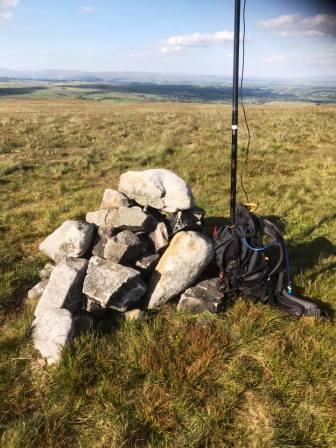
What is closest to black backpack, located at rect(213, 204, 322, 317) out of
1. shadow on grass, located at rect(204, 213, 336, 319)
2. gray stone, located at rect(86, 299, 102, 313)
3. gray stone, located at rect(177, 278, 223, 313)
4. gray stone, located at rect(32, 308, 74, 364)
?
gray stone, located at rect(177, 278, 223, 313)

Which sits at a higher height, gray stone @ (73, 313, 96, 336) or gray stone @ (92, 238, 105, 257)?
gray stone @ (92, 238, 105, 257)

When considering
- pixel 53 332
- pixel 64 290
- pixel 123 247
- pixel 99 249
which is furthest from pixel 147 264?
pixel 53 332

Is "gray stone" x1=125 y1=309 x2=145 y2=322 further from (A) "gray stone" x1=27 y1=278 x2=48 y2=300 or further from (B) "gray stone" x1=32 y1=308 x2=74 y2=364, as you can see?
(A) "gray stone" x1=27 y1=278 x2=48 y2=300

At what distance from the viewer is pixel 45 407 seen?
11.6ft

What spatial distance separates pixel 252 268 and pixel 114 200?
2.95 metres

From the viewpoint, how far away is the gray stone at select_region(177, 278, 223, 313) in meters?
4.86

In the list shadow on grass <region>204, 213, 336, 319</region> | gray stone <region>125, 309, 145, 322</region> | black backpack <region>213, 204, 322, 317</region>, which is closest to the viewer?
gray stone <region>125, 309, 145, 322</region>

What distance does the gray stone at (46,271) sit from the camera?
238 inches

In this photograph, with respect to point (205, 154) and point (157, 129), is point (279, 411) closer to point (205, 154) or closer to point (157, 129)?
point (205, 154)

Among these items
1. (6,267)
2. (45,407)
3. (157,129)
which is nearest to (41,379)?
(45,407)

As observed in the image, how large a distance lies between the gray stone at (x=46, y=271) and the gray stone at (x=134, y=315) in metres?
2.02

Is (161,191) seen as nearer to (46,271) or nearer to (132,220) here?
(132,220)

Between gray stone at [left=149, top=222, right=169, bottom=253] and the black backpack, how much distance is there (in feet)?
3.28

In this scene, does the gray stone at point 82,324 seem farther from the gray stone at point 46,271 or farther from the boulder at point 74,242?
the gray stone at point 46,271
